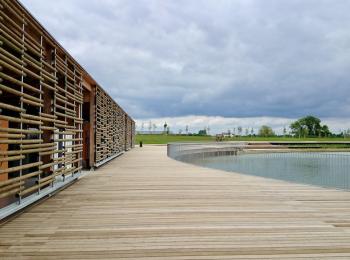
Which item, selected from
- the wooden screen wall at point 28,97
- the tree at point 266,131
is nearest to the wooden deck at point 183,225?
the wooden screen wall at point 28,97

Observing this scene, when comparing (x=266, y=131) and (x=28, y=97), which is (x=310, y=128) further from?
(x=28, y=97)

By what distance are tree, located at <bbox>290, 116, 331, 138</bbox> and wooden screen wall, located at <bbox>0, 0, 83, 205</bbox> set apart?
9182cm

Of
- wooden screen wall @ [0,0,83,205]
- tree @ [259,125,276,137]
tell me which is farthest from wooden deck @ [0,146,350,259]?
tree @ [259,125,276,137]

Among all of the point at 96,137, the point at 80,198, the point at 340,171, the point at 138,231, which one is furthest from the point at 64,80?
the point at 340,171

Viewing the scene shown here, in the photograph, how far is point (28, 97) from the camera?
489 centimetres

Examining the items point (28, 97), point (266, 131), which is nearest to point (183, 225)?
point (28, 97)

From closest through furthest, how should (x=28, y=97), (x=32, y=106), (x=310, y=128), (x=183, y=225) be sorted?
(x=183, y=225) → (x=28, y=97) → (x=32, y=106) → (x=310, y=128)

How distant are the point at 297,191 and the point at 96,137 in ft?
23.7

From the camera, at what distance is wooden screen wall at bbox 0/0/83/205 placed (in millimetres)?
4215

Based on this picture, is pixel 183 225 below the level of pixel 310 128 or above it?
below

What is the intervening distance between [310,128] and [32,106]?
318 ft

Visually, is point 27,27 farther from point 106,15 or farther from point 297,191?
point 106,15

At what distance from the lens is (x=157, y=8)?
14.2m

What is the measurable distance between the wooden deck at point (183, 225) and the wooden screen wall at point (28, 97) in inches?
22.7
